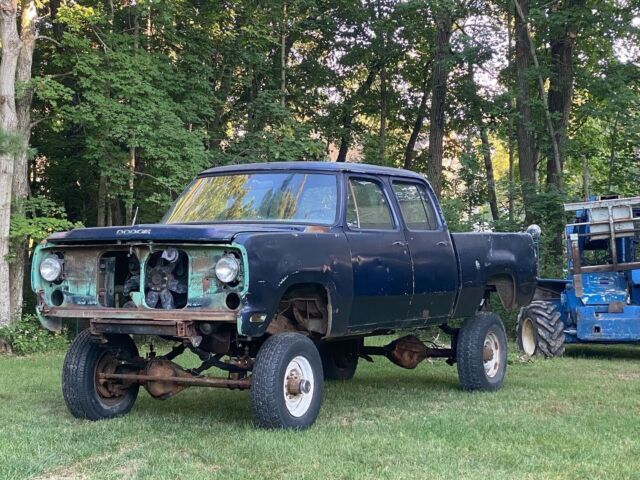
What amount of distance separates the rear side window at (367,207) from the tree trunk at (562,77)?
11.5 m

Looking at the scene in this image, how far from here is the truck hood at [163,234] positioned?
604cm

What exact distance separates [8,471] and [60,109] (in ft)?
41.4

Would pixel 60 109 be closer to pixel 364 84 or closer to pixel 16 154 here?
pixel 16 154

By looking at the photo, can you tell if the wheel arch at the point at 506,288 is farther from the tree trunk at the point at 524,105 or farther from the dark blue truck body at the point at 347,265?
the tree trunk at the point at 524,105

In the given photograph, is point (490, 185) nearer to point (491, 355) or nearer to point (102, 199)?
point (102, 199)

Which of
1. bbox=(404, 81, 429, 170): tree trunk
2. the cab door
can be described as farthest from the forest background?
the cab door

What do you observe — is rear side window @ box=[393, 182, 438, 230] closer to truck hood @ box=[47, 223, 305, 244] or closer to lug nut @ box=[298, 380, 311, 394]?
truck hood @ box=[47, 223, 305, 244]

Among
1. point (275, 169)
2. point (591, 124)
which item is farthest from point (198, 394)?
point (591, 124)

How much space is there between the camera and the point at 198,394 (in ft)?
28.7

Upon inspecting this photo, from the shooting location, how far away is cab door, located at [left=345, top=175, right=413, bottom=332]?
23.3ft

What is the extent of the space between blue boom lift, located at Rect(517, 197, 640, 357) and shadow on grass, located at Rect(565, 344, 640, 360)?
65 centimetres

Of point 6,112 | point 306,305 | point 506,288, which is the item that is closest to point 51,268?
point 306,305

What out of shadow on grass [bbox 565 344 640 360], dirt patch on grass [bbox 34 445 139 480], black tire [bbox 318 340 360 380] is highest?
black tire [bbox 318 340 360 380]

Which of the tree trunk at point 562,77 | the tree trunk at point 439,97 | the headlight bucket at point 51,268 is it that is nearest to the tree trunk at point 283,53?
the tree trunk at point 439,97
